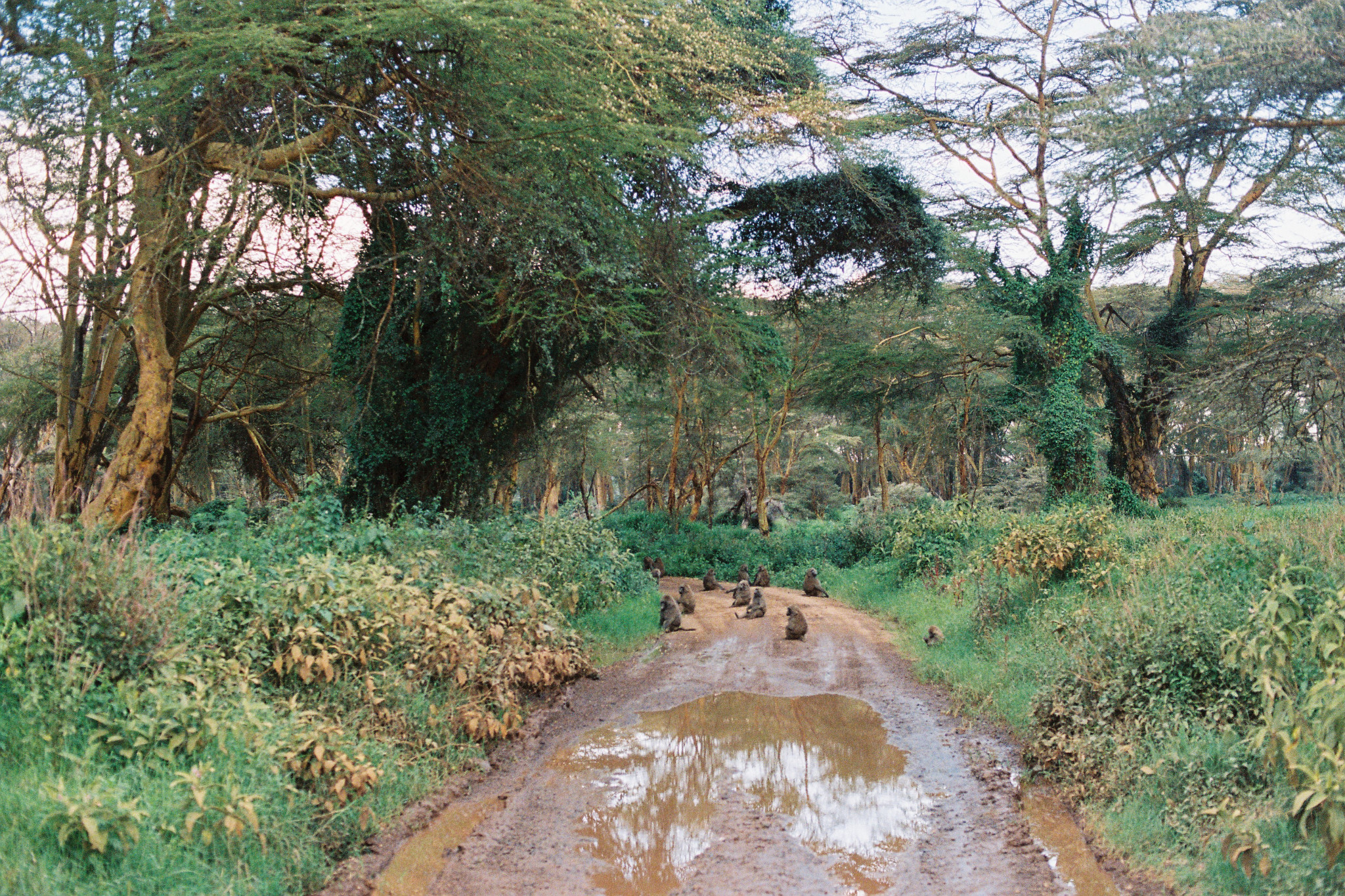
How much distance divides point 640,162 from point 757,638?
580 centimetres

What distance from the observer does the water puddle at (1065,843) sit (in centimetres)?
419

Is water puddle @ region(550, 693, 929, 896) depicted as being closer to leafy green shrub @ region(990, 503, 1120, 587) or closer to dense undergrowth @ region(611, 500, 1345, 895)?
dense undergrowth @ region(611, 500, 1345, 895)

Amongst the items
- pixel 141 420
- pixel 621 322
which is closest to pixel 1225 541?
pixel 621 322

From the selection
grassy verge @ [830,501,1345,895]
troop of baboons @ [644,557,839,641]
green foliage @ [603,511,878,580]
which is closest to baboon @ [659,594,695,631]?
troop of baboons @ [644,557,839,641]

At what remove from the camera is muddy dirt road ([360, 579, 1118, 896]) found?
4.28 m

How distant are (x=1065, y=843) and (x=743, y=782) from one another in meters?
1.89

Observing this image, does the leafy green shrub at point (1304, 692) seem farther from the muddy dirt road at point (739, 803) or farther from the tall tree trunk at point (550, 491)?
the tall tree trunk at point (550, 491)

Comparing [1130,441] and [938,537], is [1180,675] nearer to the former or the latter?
[938,537]

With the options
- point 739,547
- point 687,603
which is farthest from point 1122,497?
point 687,603

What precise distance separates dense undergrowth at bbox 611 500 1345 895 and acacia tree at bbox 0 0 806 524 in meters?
5.24

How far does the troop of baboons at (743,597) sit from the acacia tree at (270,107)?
19.0 feet

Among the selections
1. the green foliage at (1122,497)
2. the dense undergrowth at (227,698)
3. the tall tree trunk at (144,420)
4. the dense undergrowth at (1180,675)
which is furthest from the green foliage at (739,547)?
the dense undergrowth at (227,698)

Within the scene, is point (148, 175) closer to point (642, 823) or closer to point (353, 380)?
point (353, 380)

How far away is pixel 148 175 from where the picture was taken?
915 cm
